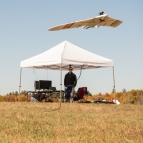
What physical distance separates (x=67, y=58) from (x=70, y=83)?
→ 161 cm

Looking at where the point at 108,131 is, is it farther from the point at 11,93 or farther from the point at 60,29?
the point at 11,93

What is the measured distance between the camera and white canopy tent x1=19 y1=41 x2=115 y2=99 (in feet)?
39.5

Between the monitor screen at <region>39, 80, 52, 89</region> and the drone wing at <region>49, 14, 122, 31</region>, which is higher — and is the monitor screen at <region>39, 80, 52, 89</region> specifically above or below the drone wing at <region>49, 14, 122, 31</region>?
below

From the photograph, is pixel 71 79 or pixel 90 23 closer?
pixel 90 23

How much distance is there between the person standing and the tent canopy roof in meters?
0.60

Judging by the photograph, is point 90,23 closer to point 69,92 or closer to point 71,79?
point 71,79

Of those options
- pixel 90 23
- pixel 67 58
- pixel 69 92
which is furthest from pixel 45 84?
pixel 90 23

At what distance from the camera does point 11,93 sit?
16.9 metres

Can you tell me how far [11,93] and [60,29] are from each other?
7.85 meters

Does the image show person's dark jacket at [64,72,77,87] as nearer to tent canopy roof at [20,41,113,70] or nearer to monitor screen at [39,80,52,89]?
tent canopy roof at [20,41,113,70]

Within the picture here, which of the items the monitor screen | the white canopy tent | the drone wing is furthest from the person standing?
the drone wing

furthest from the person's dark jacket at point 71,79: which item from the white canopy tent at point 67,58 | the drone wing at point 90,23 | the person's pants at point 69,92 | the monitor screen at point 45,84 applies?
the drone wing at point 90,23

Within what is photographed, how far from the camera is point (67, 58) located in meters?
12.0

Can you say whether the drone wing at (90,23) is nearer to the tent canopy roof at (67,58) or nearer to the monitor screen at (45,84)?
the tent canopy roof at (67,58)
